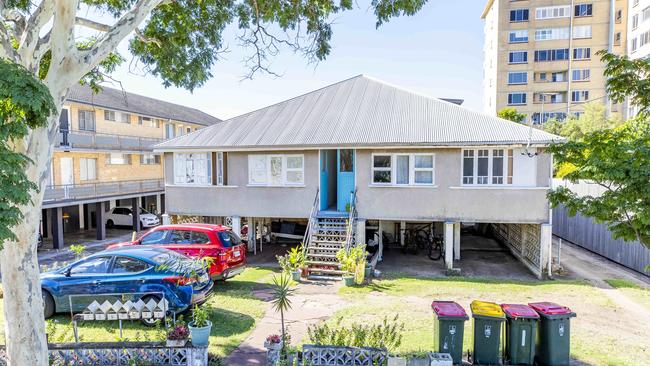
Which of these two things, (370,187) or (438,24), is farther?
(370,187)

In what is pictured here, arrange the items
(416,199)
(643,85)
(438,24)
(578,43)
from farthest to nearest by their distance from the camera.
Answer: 1. (578,43)
2. (416,199)
3. (438,24)
4. (643,85)

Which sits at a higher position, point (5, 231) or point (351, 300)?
point (5, 231)

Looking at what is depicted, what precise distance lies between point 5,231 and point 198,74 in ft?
26.5

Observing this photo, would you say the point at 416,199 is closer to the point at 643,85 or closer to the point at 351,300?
the point at 351,300

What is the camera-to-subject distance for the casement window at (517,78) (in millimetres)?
46562

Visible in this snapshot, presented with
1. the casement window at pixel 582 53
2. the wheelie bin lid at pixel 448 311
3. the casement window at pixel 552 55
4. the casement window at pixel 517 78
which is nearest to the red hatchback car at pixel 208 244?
the wheelie bin lid at pixel 448 311

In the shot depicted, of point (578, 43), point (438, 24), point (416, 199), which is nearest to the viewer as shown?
point (438, 24)

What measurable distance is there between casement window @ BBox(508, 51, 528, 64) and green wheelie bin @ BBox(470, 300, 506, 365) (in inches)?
1857

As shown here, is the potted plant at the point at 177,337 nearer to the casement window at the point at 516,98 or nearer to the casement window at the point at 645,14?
the casement window at the point at 645,14

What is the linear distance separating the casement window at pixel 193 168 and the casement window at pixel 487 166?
1090 cm

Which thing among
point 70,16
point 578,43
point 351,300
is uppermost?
point 578,43

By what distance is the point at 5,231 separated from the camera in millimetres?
4422

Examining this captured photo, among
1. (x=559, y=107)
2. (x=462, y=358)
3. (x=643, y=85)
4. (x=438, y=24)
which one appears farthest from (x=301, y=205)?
(x=559, y=107)

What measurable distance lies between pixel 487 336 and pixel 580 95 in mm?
48981
